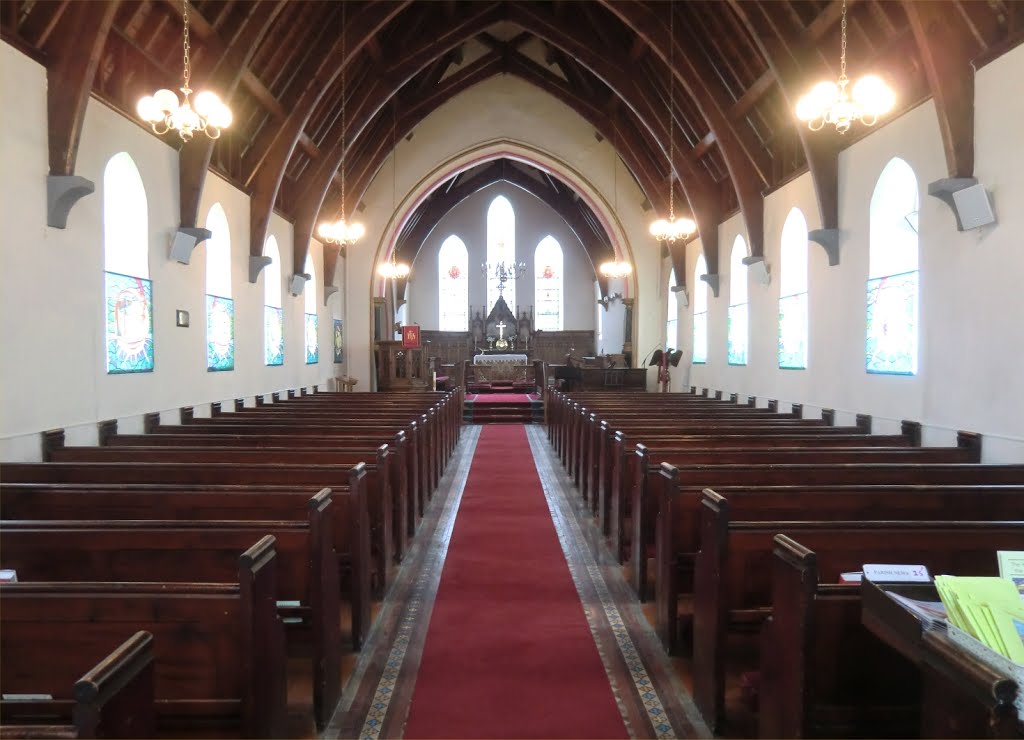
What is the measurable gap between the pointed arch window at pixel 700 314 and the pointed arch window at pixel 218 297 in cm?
995

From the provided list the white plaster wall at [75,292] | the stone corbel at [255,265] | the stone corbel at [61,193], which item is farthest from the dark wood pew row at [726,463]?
the stone corbel at [255,265]

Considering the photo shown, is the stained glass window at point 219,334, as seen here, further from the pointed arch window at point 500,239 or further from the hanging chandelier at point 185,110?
the pointed arch window at point 500,239

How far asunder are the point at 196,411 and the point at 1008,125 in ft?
32.7

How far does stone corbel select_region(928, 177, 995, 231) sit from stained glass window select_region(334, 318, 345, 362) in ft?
45.8

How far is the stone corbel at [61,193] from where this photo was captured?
21.0ft

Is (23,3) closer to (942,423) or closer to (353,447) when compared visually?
(353,447)

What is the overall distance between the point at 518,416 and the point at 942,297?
1029 centimetres

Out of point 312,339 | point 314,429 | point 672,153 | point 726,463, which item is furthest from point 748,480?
point 312,339

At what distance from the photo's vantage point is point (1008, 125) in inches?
236

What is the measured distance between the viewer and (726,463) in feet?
17.1

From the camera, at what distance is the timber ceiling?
6.52 m

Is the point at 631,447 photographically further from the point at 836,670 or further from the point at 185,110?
the point at 185,110

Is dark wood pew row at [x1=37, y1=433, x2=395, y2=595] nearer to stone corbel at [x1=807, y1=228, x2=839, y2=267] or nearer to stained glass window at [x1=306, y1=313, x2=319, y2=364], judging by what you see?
stone corbel at [x1=807, y1=228, x2=839, y2=267]

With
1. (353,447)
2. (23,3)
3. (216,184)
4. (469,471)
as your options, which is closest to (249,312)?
(216,184)
